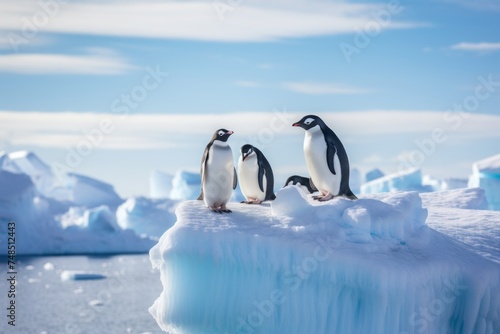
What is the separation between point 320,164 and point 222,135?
3.94ft

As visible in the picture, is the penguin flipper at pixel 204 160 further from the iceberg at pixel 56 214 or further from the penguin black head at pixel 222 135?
the iceberg at pixel 56 214

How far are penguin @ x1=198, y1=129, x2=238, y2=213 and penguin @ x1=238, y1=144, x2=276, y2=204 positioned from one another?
96cm

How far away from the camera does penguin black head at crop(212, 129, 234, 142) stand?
333 inches

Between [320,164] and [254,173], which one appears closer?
[320,164]

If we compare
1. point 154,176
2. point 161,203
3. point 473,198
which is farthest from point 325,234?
point 154,176

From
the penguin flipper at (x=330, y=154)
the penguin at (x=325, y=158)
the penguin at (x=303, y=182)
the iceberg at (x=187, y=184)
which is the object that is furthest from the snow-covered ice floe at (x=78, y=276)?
the penguin flipper at (x=330, y=154)

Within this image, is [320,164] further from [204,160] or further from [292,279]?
[292,279]

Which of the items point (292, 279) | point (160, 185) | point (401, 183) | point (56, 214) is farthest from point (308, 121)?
point (160, 185)

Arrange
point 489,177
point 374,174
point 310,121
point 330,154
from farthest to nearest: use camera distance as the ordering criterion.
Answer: point 374,174 → point 489,177 → point 310,121 → point 330,154

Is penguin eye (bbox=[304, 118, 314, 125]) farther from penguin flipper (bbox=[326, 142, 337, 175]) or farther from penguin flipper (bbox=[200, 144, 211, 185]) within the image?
penguin flipper (bbox=[200, 144, 211, 185])

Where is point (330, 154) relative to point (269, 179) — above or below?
above

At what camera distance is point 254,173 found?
944cm

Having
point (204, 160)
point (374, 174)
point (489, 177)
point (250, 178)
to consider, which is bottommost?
point (374, 174)

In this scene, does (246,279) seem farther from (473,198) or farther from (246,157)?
(473,198)
